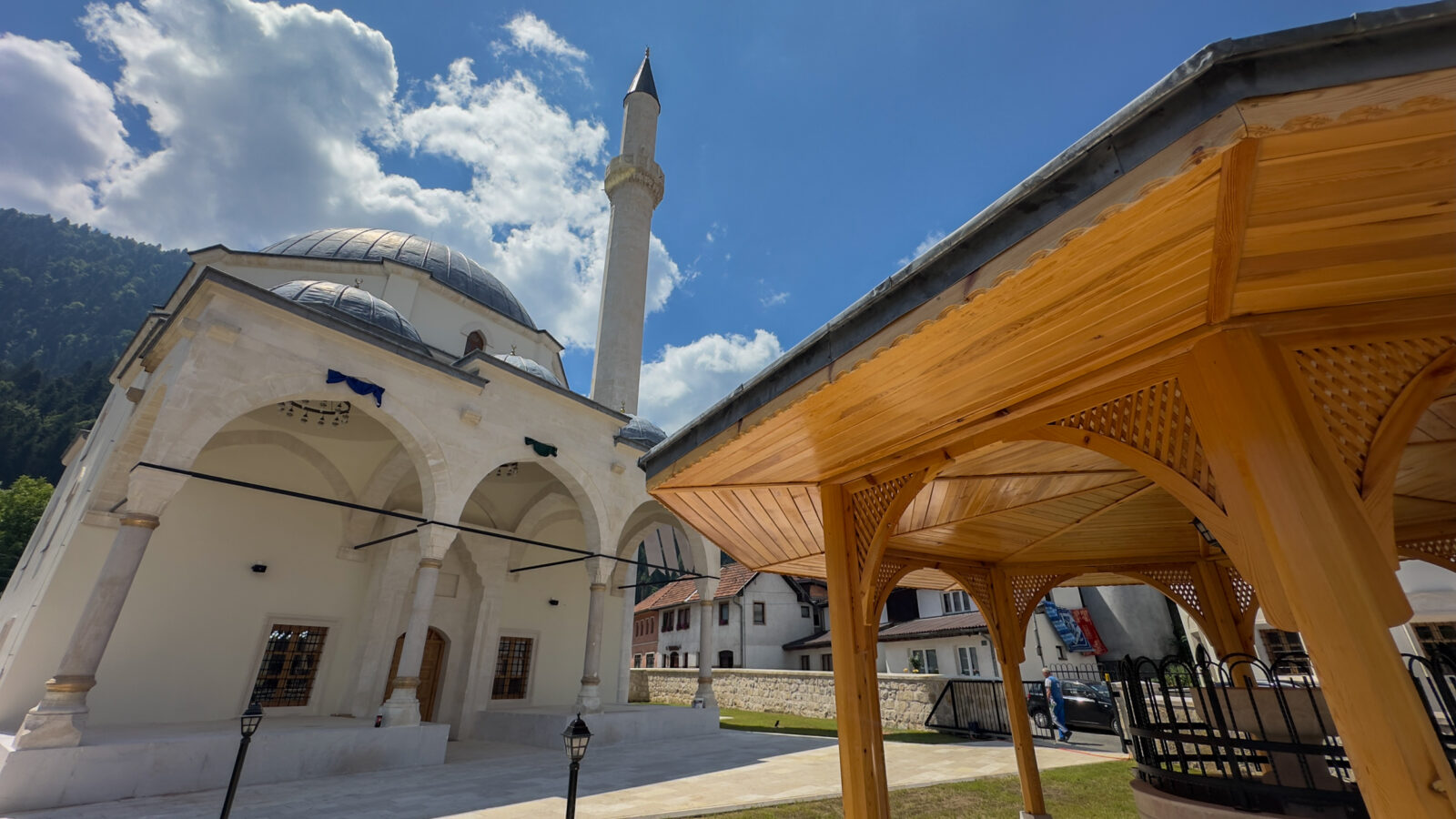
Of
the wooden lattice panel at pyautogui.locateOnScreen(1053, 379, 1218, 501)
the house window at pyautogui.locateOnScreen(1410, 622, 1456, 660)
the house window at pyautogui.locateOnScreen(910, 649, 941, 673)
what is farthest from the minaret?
the house window at pyautogui.locateOnScreen(1410, 622, 1456, 660)

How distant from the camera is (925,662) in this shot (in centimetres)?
2075

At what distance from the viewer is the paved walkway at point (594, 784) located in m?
6.30

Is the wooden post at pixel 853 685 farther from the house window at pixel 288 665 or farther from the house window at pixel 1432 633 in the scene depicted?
the house window at pixel 1432 633

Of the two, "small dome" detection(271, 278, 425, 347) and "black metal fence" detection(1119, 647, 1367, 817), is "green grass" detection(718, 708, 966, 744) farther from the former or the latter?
"small dome" detection(271, 278, 425, 347)

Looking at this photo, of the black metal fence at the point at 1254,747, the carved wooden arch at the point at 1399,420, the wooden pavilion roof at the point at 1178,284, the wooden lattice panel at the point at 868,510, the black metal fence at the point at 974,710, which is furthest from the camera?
the black metal fence at the point at 974,710

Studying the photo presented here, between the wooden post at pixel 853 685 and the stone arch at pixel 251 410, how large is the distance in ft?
26.9

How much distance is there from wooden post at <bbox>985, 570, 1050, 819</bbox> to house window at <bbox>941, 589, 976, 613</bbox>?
16395 millimetres

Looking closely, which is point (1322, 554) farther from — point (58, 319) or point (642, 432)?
point (58, 319)

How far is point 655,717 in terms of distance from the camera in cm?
1271

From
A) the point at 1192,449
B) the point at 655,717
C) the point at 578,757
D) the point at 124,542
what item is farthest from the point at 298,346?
the point at 1192,449

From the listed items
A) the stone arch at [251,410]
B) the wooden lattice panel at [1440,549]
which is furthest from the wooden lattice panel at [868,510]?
the stone arch at [251,410]

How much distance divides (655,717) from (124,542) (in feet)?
30.9

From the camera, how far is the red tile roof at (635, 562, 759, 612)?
87.4 ft

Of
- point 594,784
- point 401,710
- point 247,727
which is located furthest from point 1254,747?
point 401,710
